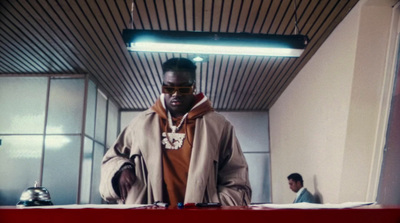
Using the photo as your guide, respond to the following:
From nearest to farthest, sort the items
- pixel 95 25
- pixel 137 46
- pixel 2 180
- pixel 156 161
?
pixel 156 161, pixel 137 46, pixel 95 25, pixel 2 180

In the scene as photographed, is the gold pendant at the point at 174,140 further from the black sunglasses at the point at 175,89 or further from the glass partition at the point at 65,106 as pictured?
the glass partition at the point at 65,106

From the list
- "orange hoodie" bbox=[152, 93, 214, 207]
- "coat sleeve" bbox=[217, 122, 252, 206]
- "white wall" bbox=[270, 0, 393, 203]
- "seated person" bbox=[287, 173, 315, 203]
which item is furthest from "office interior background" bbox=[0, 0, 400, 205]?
"orange hoodie" bbox=[152, 93, 214, 207]

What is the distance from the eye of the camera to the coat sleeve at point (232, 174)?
175cm

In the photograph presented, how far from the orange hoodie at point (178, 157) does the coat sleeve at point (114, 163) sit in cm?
16

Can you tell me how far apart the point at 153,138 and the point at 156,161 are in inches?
4.4

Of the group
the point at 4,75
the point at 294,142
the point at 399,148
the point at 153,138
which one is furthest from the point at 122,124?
the point at 153,138

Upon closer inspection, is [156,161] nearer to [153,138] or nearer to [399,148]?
[153,138]

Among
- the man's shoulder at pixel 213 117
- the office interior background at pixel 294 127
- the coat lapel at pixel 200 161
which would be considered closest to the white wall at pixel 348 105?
the office interior background at pixel 294 127

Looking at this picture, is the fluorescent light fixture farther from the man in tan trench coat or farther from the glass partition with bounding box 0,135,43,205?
the glass partition with bounding box 0,135,43,205

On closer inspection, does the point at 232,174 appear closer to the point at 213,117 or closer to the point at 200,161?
the point at 200,161

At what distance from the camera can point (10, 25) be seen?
17.3 feet

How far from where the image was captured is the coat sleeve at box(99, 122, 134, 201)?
1.68 m

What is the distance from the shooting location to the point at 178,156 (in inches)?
74.2

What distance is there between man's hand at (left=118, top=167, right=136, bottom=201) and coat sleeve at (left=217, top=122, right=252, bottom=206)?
367 millimetres
